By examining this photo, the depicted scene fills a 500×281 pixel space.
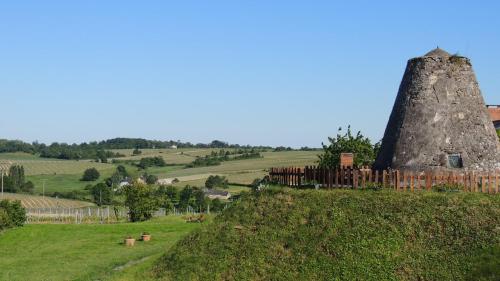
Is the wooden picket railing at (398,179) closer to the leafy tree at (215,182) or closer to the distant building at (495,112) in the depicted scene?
the distant building at (495,112)

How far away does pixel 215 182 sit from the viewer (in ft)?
398

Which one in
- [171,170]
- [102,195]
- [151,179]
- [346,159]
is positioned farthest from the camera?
[171,170]

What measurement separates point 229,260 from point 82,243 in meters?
19.8

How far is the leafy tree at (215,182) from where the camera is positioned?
397 feet

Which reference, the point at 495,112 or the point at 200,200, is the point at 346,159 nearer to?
the point at 495,112

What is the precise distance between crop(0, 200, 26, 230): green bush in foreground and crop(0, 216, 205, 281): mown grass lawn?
5.22ft

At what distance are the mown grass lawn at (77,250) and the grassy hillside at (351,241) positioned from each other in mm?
5321

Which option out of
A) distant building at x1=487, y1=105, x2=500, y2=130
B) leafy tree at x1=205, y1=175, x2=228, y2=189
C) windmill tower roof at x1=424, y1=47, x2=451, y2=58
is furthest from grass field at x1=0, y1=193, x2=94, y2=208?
windmill tower roof at x1=424, y1=47, x2=451, y2=58

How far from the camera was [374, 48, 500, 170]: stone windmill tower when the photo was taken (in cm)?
2789

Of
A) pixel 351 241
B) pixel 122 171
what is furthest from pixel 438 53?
pixel 122 171

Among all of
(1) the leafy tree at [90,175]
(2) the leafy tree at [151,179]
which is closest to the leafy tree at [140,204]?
(2) the leafy tree at [151,179]

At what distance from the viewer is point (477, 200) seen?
945 inches

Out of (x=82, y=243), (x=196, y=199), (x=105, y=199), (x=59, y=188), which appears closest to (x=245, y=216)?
(x=82, y=243)

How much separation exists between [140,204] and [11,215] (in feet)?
50.2
